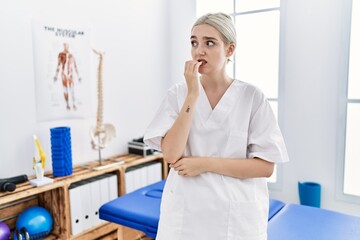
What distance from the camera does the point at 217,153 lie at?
108 centimetres

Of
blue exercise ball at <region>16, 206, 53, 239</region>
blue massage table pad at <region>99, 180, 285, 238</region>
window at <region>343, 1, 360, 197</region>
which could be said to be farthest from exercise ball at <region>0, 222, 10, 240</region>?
window at <region>343, 1, 360, 197</region>

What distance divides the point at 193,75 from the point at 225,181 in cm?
37

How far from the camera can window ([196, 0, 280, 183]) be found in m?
2.84

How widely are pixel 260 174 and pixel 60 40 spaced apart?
1.93 m

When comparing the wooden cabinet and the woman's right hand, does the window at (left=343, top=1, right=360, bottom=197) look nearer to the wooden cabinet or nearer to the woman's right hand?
the wooden cabinet

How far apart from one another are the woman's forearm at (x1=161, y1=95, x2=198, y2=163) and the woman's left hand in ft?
0.09

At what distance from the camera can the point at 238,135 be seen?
1.07 m

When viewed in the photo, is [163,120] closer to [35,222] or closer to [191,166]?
[191,166]

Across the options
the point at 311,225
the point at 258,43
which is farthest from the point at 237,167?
the point at 258,43

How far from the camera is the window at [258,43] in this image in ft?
9.30

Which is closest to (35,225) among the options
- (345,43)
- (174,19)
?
(174,19)

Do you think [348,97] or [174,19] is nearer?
[348,97]

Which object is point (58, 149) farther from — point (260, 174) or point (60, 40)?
point (260, 174)

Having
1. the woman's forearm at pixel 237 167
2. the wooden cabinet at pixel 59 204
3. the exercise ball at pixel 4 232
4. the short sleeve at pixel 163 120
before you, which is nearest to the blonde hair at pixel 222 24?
the short sleeve at pixel 163 120
